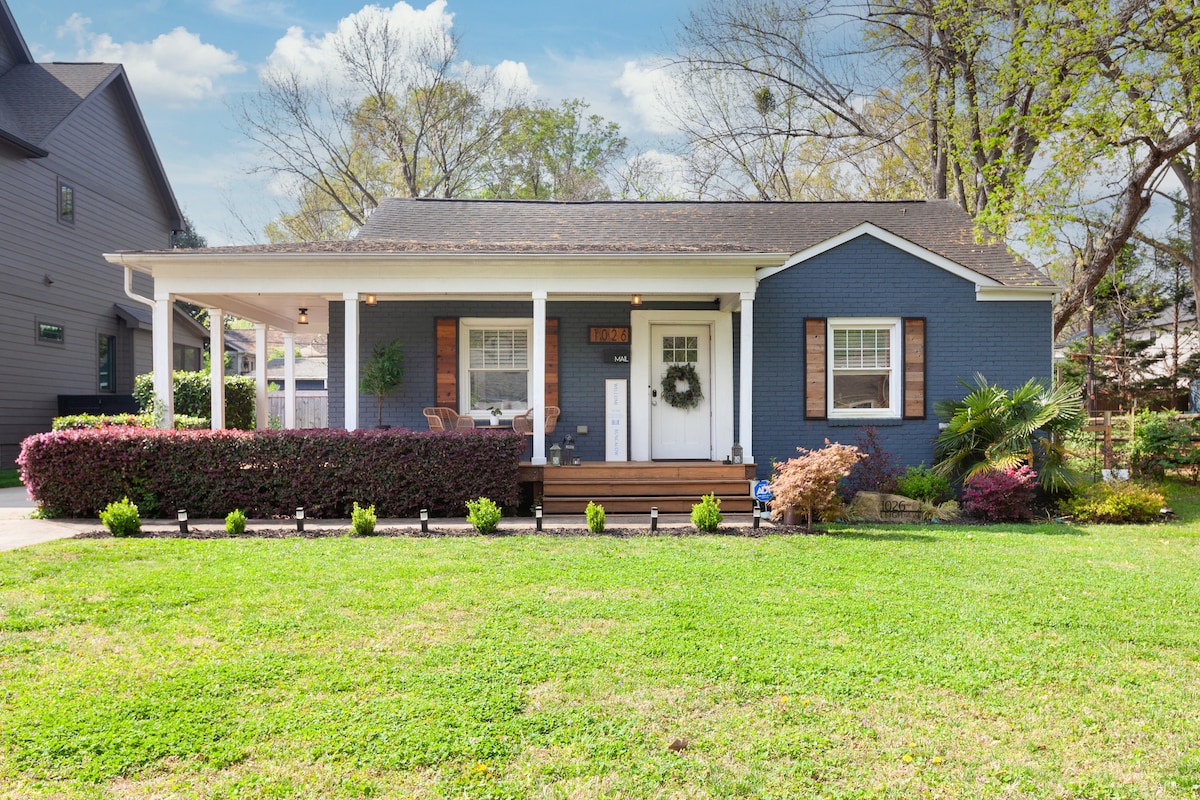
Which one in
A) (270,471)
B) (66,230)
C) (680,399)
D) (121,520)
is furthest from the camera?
(66,230)

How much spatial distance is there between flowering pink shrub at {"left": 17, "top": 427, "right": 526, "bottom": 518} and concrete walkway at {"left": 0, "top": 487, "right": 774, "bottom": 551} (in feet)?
0.70

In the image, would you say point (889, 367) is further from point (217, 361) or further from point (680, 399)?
point (217, 361)

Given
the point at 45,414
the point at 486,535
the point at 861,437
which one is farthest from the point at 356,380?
the point at 45,414

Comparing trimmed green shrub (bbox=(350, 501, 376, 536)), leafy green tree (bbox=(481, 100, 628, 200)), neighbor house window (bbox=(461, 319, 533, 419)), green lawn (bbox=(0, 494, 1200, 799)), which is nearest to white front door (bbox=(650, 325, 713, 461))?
neighbor house window (bbox=(461, 319, 533, 419))

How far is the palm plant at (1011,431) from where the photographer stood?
31.1ft

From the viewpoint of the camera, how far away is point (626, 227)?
1270 centimetres

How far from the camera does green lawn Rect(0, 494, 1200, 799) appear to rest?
9.30 feet

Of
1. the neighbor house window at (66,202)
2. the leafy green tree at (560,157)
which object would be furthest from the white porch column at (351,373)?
the leafy green tree at (560,157)

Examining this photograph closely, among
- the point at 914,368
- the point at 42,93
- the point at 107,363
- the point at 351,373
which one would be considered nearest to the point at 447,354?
the point at 351,373

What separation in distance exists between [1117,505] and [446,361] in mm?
8864

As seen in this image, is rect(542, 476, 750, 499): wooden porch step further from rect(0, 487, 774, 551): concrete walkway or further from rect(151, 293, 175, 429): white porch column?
rect(151, 293, 175, 429): white porch column

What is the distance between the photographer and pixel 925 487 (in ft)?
31.9

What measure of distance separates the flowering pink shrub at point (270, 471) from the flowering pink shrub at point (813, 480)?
303 cm

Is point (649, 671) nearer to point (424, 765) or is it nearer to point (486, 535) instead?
point (424, 765)
